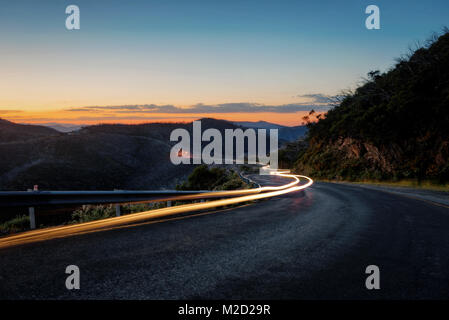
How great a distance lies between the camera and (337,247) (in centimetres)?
609

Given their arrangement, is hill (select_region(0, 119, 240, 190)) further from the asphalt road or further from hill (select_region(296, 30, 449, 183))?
the asphalt road

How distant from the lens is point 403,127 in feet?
98.0

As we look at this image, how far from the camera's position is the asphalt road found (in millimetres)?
3807

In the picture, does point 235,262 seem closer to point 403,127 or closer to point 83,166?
point 403,127

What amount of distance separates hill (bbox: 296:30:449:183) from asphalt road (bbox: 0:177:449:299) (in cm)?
2153

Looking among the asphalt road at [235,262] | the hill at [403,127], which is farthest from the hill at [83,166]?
the asphalt road at [235,262]

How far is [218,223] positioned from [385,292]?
4.97 m

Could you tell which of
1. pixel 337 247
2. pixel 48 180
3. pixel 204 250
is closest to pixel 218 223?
pixel 204 250

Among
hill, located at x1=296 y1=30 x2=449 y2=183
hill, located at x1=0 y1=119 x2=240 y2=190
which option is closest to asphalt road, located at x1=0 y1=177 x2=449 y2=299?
hill, located at x1=296 y1=30 x2=449 y2=183

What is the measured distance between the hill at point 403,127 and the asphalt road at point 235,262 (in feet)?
70.6

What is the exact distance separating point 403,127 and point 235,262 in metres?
30.2

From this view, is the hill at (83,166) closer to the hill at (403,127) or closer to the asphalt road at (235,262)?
the hill at (403,127)

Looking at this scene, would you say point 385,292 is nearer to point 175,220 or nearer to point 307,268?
point 307,268

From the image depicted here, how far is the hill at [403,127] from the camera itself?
2630 cm
